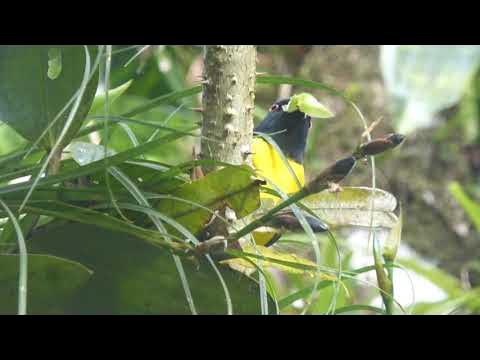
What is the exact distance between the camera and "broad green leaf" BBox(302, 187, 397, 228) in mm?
760

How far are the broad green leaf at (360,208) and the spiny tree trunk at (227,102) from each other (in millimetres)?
105

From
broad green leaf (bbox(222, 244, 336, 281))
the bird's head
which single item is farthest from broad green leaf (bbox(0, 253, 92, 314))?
the bird's head

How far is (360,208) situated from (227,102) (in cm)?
17

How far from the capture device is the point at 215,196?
28.3 inches

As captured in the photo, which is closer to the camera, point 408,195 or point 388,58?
point 388,58

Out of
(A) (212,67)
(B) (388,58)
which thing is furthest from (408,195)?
(A) (212,67)

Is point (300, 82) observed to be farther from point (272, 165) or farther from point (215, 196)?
point (272, 165)

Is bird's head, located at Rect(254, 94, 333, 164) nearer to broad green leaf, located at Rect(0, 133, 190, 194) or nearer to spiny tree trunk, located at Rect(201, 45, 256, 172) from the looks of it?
spiny tree trunk, located at Rect(201, 45, 256, 172)

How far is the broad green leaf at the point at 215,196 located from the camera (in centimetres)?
71

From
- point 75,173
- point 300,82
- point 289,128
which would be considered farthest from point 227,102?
point 289,128

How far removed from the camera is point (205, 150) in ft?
2.70

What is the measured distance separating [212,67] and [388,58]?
1.97m

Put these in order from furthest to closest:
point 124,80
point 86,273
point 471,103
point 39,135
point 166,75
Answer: point 471,103, point 166,75, point 124,80, point 39,135, point 86,273
